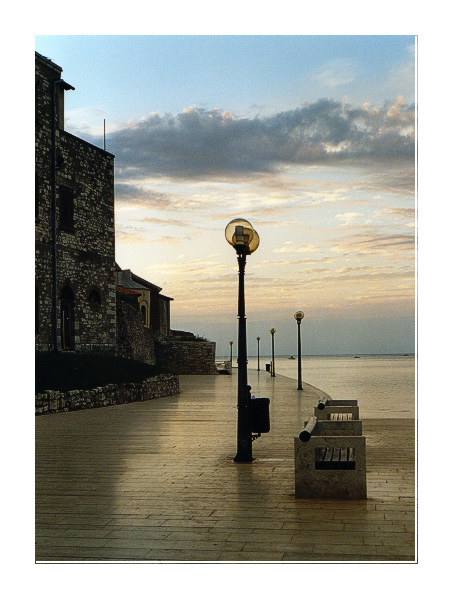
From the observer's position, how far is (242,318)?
945 cm

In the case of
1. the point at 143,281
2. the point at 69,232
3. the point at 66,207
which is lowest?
the point at 69,232

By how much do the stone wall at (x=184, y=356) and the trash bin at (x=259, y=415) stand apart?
39.7m

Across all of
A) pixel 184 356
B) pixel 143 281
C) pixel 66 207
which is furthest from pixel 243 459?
pixel 143 281

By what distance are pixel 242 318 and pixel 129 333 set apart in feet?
94.6

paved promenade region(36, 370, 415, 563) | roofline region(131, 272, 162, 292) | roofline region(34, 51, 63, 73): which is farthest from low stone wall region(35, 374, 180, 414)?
roofline region(131, 272, 162, 292)

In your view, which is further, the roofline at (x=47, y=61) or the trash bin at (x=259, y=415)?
the roofline at (x=47, y=61)

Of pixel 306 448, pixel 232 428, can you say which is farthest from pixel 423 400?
pixel 232 428

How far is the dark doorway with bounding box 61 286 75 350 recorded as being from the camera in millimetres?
28219

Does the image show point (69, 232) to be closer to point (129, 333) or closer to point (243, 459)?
point (129, 333)

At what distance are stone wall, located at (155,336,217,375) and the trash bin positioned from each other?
39.7 m

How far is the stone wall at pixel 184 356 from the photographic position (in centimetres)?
4919

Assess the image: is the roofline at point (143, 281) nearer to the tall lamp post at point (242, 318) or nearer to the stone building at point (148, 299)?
the stone building at point (148, 299)

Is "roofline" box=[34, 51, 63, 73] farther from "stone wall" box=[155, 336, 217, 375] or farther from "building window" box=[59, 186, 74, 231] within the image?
"stone wall" box=[155, 336, 217, 375]

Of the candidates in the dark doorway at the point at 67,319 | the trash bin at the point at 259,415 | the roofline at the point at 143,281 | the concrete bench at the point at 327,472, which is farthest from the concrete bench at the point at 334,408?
the roofline at the point at 143,281
